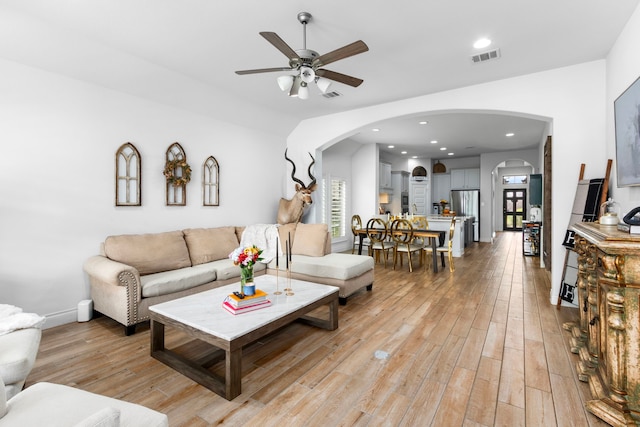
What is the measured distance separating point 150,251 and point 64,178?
3.76 ft

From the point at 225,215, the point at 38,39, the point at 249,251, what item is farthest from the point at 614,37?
the point at 38,39

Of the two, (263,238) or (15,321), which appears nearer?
(15,321)

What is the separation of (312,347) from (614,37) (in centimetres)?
414

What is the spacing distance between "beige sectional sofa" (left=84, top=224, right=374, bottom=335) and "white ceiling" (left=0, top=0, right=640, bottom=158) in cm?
192

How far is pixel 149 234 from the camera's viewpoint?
372cm

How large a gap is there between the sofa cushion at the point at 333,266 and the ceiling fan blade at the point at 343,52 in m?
2.29

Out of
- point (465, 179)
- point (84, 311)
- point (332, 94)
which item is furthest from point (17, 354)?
point (465, 179)

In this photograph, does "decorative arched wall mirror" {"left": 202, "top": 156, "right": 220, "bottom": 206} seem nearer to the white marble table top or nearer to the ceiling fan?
the white marble table top

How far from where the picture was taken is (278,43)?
2.25 m

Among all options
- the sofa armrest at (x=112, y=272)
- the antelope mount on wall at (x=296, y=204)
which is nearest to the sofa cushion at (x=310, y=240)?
the antelope mount on wall at (x=296, y=204)

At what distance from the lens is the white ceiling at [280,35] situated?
2498 mm

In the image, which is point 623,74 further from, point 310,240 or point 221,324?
point 221,324

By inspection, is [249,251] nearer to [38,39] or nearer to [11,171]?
[11,171]

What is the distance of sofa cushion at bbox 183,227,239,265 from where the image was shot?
4031 millimetres
